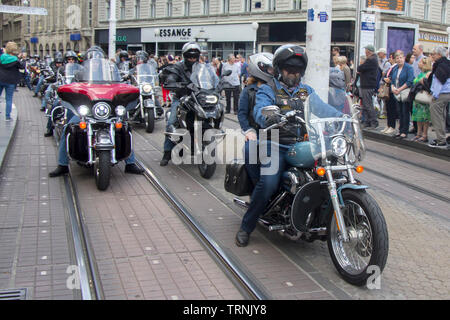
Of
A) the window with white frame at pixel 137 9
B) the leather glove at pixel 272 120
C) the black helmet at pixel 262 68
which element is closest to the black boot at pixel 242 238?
the leather glove at pixel 272 120

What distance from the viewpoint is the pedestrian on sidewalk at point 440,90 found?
34.0 feet

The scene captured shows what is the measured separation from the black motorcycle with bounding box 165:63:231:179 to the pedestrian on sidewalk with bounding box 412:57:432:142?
180 inches

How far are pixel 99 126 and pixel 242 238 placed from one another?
3.30m

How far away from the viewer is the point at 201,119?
858 cm

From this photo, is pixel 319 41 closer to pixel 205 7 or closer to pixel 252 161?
pixel 252 161

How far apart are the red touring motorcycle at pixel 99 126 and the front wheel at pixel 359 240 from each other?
3757mm

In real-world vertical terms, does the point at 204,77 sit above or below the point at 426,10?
below

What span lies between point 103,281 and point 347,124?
235 cm

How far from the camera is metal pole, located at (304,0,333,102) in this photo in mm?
8141

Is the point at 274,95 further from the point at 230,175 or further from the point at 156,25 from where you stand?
the point at 156,25

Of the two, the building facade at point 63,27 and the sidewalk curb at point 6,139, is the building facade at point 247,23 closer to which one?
the building facade at point 63,27

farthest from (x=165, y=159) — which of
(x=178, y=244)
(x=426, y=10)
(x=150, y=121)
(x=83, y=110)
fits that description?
(x=426, y=10)

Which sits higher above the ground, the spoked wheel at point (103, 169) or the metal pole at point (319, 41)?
the metal pole at point (319, 41)

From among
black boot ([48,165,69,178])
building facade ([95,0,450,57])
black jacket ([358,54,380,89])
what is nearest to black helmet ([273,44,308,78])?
black boot ([48,165,69,178])
